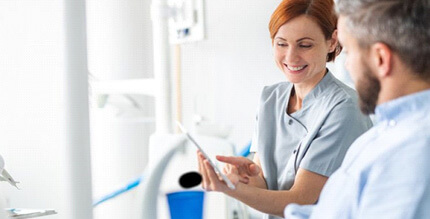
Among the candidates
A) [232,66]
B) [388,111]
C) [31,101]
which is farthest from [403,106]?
→ [232,66]

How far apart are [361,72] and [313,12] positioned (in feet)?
1.60

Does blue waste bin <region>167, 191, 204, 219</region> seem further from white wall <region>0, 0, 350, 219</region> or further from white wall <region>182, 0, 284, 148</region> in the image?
white wall <region>182, 0, 284, 148</region>

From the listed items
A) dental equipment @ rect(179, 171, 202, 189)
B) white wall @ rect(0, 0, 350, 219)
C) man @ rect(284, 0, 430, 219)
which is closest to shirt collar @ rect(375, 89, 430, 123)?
man @ rect(284, 0, 430, 219)

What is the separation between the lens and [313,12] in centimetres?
134

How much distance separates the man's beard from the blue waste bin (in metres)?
0.43

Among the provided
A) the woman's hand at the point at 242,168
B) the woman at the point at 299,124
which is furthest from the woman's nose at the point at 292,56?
the woman's hand at the point at 242,168

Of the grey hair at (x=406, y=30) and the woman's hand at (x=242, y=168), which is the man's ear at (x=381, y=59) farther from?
the woman's hand at (x=242, y=168)

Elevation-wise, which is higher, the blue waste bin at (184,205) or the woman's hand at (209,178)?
the woman's hand at (209,178)

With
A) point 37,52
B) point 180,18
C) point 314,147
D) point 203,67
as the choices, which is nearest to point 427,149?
point 314,147

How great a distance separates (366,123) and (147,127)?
2.00 meters

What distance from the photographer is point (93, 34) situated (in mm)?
2988

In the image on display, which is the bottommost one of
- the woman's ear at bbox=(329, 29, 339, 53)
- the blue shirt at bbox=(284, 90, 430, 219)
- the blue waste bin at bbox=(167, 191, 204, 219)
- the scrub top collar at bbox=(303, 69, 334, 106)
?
the blue waste bin at bbox=(167, 191, 204, 219)

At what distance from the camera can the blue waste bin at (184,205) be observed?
116 cm

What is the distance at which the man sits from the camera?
0.81 metres
